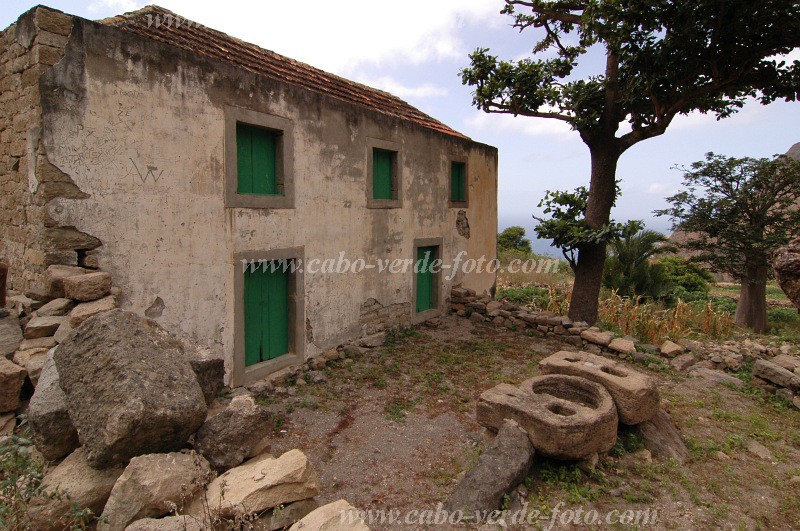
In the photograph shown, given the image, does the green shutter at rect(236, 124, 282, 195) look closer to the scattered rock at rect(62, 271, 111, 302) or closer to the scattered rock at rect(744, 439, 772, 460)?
the scattered rock at rect(62, 271, 111, 302)

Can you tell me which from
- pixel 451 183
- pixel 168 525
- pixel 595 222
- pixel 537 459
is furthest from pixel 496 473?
pixel 451 183

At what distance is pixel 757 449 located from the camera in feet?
16.0

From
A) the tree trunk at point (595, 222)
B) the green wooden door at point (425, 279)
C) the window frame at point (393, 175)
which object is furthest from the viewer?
the green wooden door at point (425, 279)

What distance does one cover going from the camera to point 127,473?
2654mm

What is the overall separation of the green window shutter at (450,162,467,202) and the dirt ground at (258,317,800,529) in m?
4.64

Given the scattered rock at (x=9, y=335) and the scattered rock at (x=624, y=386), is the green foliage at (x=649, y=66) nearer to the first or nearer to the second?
the scattered rock at (x=624, y=386)

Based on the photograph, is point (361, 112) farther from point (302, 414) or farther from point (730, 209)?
point (730, 209)

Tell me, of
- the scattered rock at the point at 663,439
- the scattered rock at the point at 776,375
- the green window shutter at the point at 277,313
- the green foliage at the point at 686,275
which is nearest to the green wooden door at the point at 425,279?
the green window shutter at the point at 277,313

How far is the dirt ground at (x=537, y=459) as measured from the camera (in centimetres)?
391

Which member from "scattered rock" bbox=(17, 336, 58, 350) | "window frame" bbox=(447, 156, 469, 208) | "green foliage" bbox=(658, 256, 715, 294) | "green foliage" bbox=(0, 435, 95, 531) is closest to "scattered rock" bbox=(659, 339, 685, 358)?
"window frame" bbox=(447, 156, 469, 208)

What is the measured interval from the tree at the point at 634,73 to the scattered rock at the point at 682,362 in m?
2.27

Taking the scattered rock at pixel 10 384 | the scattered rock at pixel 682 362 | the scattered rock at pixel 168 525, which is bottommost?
the scattered rock at pixel 682 362

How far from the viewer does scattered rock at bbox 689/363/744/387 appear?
6717mm

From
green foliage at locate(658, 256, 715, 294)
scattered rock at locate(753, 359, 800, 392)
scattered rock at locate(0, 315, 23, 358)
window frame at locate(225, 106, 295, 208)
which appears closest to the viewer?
scattered rock at locate(0, 315, 23, 358)
